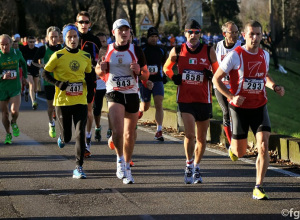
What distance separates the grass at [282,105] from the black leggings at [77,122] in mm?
9401

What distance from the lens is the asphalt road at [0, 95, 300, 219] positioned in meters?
7.74

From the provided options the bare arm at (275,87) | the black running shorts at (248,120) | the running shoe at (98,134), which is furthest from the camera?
the running shoe at (98,134)

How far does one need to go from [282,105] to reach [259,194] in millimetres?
25100

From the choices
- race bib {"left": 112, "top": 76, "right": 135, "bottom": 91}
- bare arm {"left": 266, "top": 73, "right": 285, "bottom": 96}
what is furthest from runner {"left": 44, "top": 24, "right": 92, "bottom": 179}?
bare arm {"left": 266, "top": 73, "right": 285, "bottom": 96}

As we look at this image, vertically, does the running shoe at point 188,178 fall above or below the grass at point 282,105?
above

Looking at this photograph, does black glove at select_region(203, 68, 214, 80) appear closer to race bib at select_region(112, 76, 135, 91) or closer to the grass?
race bib at select_region(112, 76, 135, 91)

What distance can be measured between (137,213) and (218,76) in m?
2.01

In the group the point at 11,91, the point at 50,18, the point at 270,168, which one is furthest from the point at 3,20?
the point at 270,168

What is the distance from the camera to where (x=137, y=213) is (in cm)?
769

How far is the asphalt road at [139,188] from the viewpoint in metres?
7.74

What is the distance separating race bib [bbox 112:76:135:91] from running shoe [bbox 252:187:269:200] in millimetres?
2219

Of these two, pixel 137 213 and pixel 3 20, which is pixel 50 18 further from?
pixel 137 213

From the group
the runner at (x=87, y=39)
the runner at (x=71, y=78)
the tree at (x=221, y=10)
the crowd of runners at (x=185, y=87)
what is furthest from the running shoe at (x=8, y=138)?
the tree at (x=221, y=10)

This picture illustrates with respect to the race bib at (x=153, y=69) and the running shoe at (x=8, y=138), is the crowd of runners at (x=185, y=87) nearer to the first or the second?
the race bib at (x=153, y=69)
